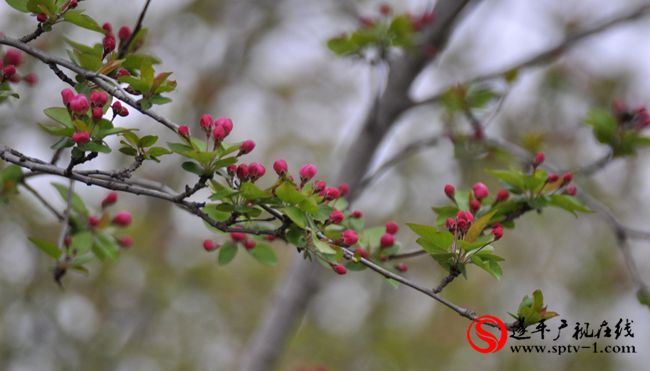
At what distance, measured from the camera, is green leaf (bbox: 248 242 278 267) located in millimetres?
2074

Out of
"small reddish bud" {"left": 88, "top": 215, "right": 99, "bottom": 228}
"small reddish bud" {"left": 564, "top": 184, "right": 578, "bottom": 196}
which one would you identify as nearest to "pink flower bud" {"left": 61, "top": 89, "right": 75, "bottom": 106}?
"small reddish bud" {"left": 88, "top": 215, "right": 99, "bottom": 228}

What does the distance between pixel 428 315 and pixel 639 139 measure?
5.56 metres

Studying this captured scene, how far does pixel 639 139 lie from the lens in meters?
2.63

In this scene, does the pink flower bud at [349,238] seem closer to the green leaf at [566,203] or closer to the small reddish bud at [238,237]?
the small reddish bud at [238,237]

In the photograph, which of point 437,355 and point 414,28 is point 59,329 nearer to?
point 414,28

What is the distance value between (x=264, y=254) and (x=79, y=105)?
0.80 metres

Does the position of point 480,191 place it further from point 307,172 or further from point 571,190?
point 307,172

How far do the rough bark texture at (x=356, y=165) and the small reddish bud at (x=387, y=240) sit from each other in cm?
160

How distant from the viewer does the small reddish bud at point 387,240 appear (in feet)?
6.32

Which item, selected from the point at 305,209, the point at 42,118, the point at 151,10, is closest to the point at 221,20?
→ the point at 151,10

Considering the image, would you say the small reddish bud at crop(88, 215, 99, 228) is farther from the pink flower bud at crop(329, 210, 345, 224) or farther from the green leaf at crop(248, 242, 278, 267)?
the pink flower bud at crop(329, 210, 345, 224)

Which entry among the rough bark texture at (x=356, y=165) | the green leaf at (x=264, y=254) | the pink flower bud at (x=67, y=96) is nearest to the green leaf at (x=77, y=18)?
the pink flower bud at (x=67, y=96)

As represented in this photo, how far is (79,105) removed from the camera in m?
1.54

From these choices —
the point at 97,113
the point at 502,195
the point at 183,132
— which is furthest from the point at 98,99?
the point at 502,195
